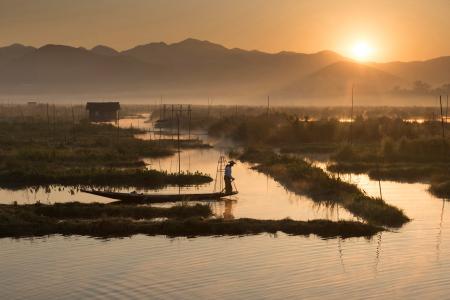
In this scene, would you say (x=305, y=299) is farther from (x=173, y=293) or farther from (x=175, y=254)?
(x=175, y=254)

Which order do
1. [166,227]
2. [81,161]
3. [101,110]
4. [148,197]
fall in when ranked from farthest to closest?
[101,110] → [81,161] → [148,197] → [166,227]

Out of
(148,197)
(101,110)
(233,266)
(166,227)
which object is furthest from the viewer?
(101,110)

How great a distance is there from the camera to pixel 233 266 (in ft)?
69.6

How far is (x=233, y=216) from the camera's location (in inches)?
1124

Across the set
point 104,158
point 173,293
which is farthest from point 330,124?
point 173,293

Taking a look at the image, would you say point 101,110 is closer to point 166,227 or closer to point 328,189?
point 328,189

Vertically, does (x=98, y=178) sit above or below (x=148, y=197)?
→ above

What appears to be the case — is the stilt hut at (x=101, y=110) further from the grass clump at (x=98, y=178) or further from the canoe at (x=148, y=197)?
the canoe at (x=148, y=197)

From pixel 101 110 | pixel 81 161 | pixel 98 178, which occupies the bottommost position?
pixel 98 178

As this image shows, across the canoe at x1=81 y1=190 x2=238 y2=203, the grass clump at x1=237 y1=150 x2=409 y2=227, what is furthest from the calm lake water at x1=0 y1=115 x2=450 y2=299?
the canoe at x1=81 y1=190 x2=238 y2=203

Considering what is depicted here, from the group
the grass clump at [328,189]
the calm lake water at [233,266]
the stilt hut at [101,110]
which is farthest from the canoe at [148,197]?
the stilt hut at [101,110]

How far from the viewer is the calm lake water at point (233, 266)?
18.8 metres

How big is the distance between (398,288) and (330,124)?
45.9m

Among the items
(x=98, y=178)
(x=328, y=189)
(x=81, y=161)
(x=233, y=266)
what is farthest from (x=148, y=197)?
(x=81, y=161)
